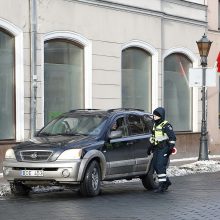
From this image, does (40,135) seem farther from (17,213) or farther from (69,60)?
(69,60)

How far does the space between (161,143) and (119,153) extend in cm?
85

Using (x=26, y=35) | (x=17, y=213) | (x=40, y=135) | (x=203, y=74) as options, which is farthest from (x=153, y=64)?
(x=17, y=213)

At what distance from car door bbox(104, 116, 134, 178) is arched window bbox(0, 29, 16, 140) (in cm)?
543

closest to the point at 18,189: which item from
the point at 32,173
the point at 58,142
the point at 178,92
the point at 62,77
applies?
the point at 32,173

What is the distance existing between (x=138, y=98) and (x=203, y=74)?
3.08m

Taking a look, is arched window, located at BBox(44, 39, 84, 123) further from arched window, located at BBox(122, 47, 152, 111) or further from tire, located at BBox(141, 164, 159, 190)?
tire, located at BBox(141, 164, 159, 190)

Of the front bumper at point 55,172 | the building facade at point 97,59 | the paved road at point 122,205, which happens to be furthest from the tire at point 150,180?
the building facade at point 97,59

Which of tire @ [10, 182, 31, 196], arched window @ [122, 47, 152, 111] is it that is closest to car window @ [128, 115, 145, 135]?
tire @ [10, 182, 31, 196]

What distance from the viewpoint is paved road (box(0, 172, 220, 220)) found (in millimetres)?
10750

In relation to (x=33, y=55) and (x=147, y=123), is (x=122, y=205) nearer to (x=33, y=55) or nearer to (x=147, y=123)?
(x=147, y=123)

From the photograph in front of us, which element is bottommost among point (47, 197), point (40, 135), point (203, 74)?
point (47, 197)

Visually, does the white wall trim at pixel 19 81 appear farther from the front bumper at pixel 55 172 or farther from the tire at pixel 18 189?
the front bumper at pixel 55 172

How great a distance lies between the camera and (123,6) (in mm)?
22953

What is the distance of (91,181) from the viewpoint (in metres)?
13.2
